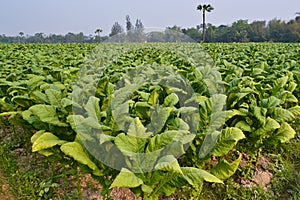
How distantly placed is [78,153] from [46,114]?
0.49 metres

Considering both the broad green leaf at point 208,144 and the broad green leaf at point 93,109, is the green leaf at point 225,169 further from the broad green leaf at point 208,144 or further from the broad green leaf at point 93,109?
the broad green leaf at point 93,109

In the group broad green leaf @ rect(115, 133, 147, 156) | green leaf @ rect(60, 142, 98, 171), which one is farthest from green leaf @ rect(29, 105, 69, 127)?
broad green leaf @ rect(115, 133, 147, 156)

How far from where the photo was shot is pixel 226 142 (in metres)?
2.01

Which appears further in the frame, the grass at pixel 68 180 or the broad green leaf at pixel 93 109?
the grass at pixel 68 180

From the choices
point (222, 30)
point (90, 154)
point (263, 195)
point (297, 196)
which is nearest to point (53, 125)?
point (90, 154)

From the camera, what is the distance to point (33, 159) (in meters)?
3.31

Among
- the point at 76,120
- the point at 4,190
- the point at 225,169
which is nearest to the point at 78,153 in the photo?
the point at 76,120

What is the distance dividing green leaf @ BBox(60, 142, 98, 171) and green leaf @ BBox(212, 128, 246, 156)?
880 millimetres

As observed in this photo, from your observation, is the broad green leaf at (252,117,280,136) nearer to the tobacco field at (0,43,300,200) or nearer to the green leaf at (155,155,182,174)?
the tobacco field at (0,43,300,200)

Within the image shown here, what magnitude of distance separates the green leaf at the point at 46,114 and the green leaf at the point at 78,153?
0.31 metres

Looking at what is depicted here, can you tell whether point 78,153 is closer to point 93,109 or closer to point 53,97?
point 93,109

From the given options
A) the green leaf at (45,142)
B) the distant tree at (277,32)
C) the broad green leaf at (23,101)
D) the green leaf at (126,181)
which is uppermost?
the distant tree at (277,32)

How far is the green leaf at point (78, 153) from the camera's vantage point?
67.6 inches

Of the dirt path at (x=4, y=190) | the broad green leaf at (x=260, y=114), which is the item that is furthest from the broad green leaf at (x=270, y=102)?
the dirt path at (x=4, y=190)
